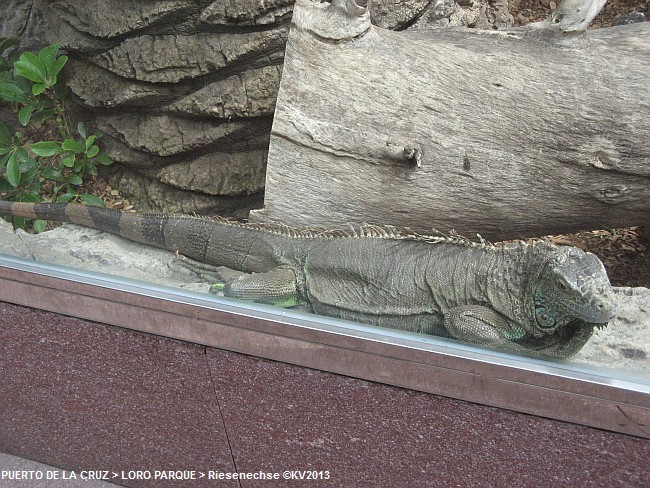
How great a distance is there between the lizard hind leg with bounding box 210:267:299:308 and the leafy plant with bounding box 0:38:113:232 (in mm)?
701

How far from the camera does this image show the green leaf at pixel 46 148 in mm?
2131

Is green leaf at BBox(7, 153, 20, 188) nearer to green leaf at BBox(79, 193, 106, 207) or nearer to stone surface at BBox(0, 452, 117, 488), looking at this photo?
green leaf at BBox(79, 193, 106, 207)

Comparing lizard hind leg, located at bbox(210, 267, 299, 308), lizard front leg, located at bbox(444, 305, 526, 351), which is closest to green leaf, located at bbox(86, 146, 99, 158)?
lizard hind leg, located at bbox(210, 267, 299, 308)

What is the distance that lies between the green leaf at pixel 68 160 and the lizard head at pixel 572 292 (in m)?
1.62

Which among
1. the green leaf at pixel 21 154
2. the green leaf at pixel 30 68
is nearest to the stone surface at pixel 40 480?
the green leaf at pixel 21 154

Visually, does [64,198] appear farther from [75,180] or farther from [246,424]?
[246,424]

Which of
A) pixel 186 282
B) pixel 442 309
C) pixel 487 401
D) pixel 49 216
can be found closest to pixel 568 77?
pixel 442 309

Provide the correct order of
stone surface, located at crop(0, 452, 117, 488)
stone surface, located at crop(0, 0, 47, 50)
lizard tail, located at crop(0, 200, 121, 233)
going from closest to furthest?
1. stone surface, located at crop(0, 452, 117, 488)
2. lizard tail, located at crop(0, 200, 121, 233)
3. stone surface, located at crop(0, 0, 47, 50)

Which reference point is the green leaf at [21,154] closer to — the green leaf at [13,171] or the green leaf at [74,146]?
the green leaf at [13,171]

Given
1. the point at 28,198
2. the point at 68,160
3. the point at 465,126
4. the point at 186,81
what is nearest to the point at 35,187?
the point at 28,198

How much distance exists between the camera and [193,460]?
1.79 m

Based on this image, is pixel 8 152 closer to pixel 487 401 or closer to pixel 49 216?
pixel 49 216

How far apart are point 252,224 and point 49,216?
71 cm

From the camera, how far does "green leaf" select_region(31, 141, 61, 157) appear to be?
2.13m
